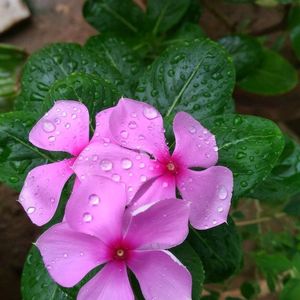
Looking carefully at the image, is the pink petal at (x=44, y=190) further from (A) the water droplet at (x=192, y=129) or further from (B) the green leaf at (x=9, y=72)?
(B) the green leaf at (x=9, y=72)

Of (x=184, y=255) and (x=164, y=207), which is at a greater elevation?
(x=164, y=207)

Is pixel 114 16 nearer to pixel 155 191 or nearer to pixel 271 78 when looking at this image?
pixel 271 78

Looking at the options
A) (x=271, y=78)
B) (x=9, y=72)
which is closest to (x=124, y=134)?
(x=271, y=78)

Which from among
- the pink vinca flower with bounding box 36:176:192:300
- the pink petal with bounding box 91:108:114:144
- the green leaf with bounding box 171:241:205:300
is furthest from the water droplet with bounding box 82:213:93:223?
the green leaf with bounding box 171:241:205:300

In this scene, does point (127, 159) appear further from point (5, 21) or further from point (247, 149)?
point (5, 21)

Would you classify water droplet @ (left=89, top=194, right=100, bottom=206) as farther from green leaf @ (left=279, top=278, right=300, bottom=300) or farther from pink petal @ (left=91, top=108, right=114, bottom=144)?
green leaf @ (left=279, top=278, right=300, bottom=300)

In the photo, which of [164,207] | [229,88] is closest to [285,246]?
[229,88]
